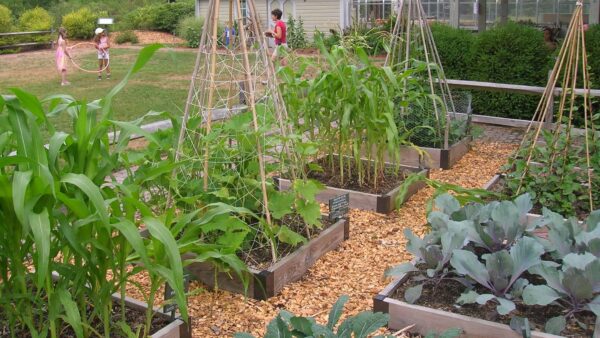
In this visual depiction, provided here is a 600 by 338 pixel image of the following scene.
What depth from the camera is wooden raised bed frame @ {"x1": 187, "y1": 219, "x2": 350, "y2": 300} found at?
3.43 meters

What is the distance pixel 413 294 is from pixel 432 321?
0.49ft

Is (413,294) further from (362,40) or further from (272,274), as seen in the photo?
(362,40)

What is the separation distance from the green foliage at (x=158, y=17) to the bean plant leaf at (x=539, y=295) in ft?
76.1

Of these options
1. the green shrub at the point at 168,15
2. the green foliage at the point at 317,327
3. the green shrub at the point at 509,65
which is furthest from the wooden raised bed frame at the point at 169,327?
the green shrub at the point at 168,15

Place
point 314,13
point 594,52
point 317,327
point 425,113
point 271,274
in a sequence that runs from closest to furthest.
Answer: point 317,327 → point 271,274 → point 425,113 → point 594,52 → point 314,13

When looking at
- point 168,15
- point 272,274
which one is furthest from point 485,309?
point 168,15

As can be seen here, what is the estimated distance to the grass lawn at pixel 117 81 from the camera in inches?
398

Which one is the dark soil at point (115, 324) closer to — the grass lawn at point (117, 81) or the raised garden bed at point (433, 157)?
the raised garden bed at point (433, 157)

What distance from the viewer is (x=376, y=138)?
5.06 metres

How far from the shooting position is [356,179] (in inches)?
207

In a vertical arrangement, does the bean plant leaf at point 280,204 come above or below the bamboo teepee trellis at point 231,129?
below

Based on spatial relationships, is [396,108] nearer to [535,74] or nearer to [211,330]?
[535,74]

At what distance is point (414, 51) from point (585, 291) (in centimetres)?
419

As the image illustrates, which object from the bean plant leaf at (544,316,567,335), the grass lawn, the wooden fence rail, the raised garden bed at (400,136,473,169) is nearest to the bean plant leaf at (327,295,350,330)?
the bean plant leaf at (544,316,567,335)
